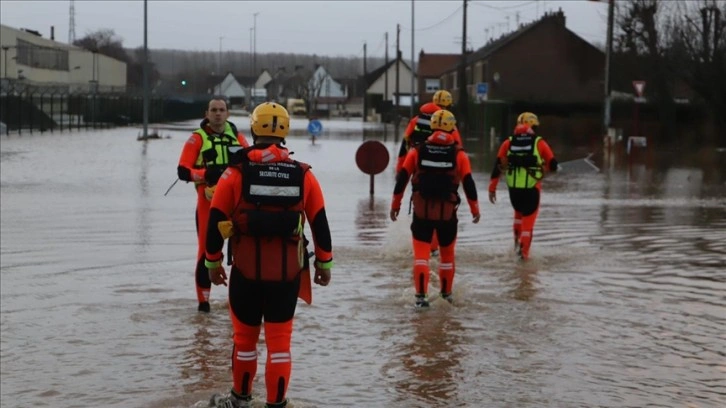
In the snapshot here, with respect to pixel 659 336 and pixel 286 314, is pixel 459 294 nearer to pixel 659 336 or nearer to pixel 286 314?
pixel 659 336

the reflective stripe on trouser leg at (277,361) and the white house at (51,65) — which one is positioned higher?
the white house at (51,65)

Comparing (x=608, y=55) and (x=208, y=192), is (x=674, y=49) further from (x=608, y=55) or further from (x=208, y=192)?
(x=208, y=192)

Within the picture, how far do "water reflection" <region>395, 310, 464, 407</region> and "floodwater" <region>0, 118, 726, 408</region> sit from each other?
2 cm

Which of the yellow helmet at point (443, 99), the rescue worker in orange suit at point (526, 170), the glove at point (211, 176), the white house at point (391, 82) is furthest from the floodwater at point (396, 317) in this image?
the white house at point (391, 82)

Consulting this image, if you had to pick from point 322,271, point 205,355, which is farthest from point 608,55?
point 322,271

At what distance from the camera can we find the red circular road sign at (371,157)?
72.1ft

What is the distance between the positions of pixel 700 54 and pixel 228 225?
4629 centimetres

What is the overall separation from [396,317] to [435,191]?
121 cm

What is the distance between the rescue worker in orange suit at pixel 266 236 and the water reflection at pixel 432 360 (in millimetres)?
1172

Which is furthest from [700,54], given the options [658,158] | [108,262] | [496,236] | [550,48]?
[108,262]

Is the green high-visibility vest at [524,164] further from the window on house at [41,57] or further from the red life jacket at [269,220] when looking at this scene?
the window on house at [41,57]

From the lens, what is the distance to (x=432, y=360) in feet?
27.5

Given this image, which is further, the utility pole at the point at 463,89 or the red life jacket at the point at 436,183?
the utility pole at the point at 463,89

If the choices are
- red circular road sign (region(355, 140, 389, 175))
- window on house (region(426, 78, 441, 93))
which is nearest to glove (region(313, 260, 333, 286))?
red circular road sign (region(355, 140, 389, 175))
